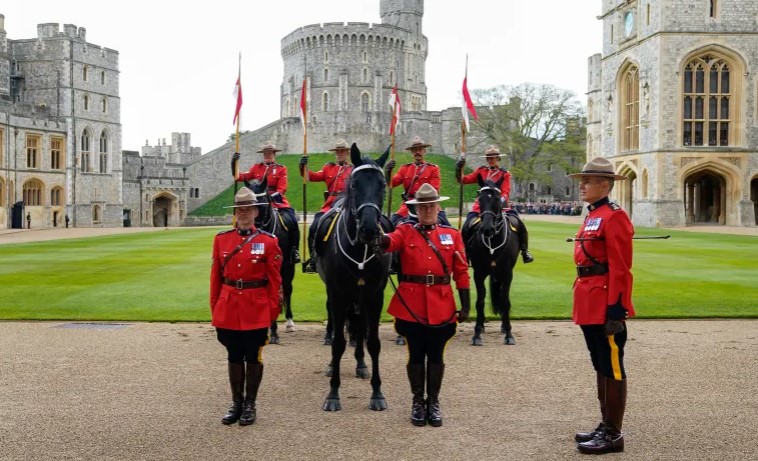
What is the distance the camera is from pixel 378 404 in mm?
6781

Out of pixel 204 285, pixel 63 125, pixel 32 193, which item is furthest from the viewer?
pixel 63 125

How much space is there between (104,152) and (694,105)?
137 feet

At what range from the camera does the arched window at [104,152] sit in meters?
58.2

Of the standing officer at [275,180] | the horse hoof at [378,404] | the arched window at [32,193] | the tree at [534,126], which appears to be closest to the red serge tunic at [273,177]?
the standing officer at [275,180]

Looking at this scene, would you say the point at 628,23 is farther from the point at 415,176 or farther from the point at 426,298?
the point at 426,298

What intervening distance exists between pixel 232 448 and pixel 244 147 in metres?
75.5

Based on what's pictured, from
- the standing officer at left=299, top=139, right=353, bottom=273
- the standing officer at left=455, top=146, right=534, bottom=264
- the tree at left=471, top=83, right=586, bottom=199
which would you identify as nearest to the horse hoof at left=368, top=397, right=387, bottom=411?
the standing officer at left=299, top=139, right=353, bottom=273

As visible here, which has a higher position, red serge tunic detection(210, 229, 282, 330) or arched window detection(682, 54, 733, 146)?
arched window detection(682, 54, 733, 146)

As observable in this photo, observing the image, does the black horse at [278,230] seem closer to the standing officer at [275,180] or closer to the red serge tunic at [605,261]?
the standing officer at [275,180]

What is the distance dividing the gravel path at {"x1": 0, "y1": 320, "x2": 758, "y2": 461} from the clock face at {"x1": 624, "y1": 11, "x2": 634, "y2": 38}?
3614 centimetres

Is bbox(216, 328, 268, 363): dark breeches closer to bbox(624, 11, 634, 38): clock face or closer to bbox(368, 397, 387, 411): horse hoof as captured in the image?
bbox(368, 397, 387, 411): horse hoof

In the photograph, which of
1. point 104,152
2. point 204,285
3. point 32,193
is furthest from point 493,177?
point 104,152

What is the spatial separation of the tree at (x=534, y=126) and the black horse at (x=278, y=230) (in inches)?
2364

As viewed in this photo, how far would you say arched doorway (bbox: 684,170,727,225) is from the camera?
41.9 m
